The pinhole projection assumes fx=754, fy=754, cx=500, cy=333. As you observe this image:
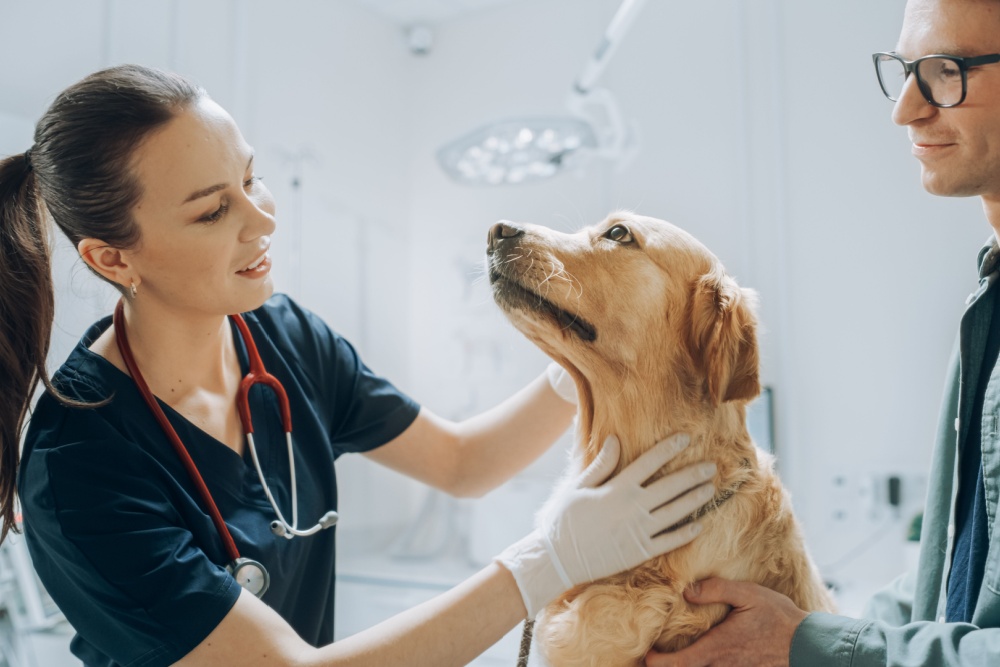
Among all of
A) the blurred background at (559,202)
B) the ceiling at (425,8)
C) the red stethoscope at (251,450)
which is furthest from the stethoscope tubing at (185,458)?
the ceiling at (425,8)

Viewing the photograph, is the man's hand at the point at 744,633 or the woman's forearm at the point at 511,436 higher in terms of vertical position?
the woman's forearm at the point at 511,436

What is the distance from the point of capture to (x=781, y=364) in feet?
8.57

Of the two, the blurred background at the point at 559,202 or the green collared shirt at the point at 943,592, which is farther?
the blurred background at the point at 559,202

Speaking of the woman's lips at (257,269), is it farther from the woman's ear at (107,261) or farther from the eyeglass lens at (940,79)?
the eyeglass lens at (940,79)

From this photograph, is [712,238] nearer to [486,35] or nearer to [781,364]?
[781,364]

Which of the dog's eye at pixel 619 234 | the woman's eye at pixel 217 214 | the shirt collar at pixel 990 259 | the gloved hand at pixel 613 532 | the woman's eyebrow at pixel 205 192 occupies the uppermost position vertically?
the woman's eyebrow at pixel 205 192

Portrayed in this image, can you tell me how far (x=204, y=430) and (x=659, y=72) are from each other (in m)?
2.27

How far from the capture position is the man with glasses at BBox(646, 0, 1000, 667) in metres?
0.91

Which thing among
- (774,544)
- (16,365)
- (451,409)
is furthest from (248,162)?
(451,409)

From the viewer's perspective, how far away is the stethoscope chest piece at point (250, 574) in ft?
3.51

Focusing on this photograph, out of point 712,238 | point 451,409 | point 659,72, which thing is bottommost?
point 451,409

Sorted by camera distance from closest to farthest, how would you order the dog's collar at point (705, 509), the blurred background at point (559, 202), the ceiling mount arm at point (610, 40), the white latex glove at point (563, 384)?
1. the dog's collar at point (705, 509)
2. the white latex glove at point (563, 384)
3. the ceiling mount arm at point (610, 40)
4. the blurred background at point (559, 202)


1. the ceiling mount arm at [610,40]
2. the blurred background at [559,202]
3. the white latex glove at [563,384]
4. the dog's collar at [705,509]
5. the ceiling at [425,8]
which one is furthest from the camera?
the ceiling at [425,8]

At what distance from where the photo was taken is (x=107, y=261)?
3.70ft
